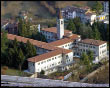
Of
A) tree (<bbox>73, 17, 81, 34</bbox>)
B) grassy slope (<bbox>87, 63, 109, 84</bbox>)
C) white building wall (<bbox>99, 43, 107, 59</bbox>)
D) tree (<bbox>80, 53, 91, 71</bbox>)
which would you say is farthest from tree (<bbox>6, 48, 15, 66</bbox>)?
tree (<bbox>73, 17, 81, 34</bbox>)

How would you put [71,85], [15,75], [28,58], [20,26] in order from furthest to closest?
[20,26], [28,58], [15,75], [71,85]

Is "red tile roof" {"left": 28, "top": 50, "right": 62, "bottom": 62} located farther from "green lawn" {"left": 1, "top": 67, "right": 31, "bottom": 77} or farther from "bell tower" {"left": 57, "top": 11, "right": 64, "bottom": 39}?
"bell tower" {"left": 57, "top": 11, "right": 64, "bottom": 39}

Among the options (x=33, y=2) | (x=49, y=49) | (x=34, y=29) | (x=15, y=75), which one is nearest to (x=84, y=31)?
(x=34, y=29)

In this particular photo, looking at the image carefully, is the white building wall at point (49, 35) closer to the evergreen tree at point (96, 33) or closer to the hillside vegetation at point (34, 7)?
the evergreen tree at point (96, 33)

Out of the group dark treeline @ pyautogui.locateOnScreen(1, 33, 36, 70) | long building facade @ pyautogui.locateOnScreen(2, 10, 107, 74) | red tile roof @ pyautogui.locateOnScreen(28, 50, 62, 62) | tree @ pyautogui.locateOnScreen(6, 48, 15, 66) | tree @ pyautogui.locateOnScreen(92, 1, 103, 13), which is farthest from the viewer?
tree @ pyautogui.locateOnScreen(92, 1, 103, 13)

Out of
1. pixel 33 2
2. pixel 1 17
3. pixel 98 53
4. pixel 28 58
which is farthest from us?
pixel 33 2

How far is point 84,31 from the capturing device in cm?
1568

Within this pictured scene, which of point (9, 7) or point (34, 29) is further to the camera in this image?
point (9, 7)

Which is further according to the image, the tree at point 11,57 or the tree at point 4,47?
the tree at point 4,47

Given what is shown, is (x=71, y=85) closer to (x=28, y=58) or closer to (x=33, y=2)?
(x=28, y=58)

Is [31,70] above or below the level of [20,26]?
below

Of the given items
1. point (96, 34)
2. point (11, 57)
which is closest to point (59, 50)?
point (11, 57)

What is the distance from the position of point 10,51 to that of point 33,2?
1149cm

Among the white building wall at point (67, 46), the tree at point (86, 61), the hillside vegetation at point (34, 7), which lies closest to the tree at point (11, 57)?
the white building wall at point (67, 46)
